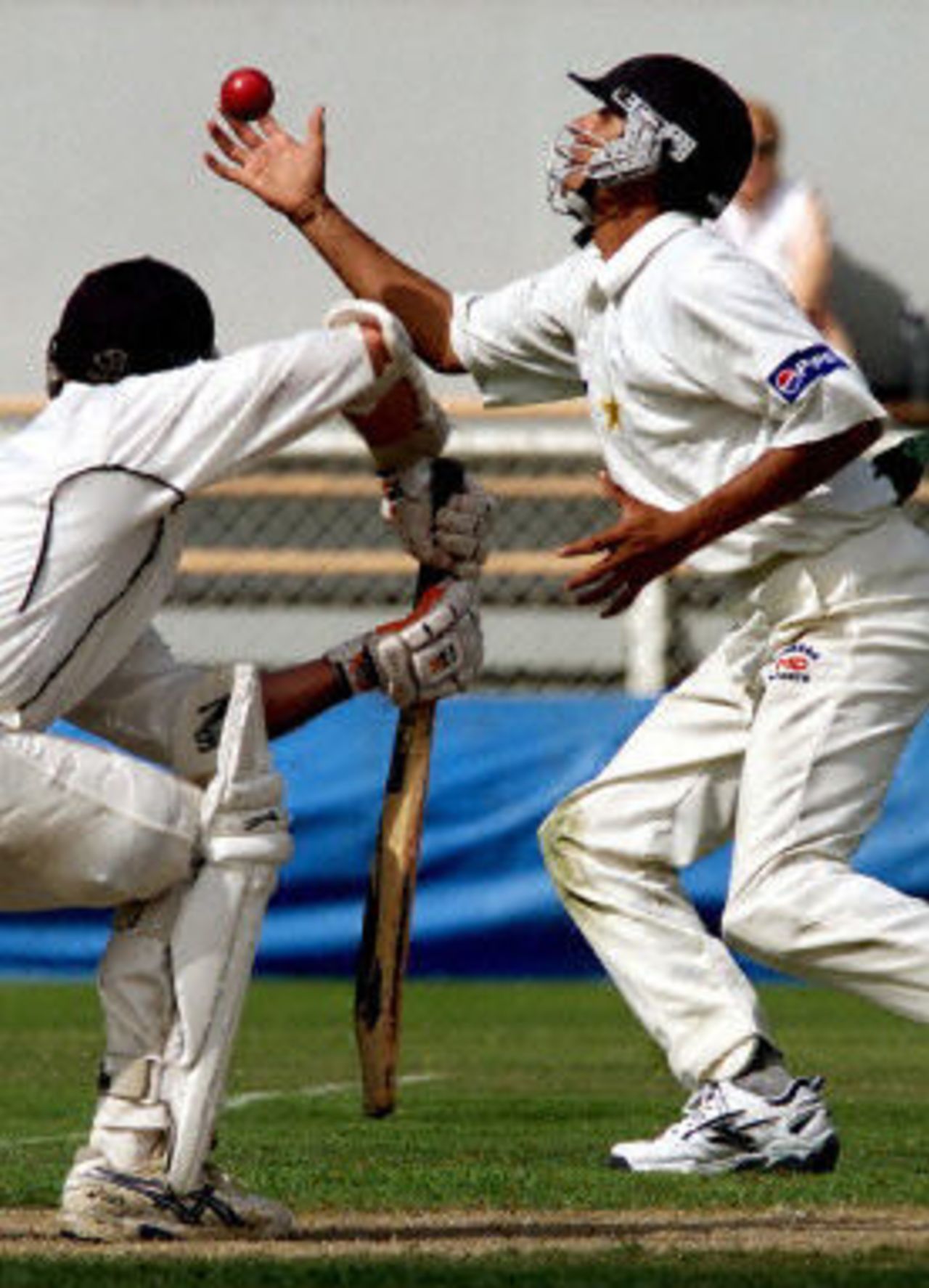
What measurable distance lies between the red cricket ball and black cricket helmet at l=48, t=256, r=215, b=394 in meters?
1.52

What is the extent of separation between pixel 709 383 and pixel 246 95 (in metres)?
1.23

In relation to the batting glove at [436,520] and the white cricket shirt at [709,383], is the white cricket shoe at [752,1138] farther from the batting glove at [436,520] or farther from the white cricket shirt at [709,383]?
the batting glove at [436,520]

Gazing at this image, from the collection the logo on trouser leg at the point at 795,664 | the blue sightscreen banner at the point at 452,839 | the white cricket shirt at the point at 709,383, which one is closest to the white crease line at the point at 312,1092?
the logo on trouser leg at the point at 795,664

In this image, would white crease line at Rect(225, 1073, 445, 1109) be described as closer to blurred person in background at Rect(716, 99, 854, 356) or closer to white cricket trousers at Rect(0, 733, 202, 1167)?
white cricket trousers at Rect(0, 733, 202, 1167)

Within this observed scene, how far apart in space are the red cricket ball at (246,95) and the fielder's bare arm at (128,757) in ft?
4.90

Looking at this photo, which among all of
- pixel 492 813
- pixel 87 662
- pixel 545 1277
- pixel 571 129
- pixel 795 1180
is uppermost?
pixel 571 129

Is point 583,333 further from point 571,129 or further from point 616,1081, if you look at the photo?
point 616,1081

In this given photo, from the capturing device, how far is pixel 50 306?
15.6 meters

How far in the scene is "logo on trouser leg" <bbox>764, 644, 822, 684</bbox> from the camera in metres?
7.59

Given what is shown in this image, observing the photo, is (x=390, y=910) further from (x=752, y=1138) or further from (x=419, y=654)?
(x=752, y=1138)

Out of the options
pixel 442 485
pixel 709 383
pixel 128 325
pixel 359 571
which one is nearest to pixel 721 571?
pixel 709 383

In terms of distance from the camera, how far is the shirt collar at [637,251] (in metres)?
7.64

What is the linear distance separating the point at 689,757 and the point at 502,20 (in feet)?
27.0

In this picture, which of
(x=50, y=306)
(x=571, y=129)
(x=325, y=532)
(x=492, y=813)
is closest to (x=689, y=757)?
(x=571, y=129)
